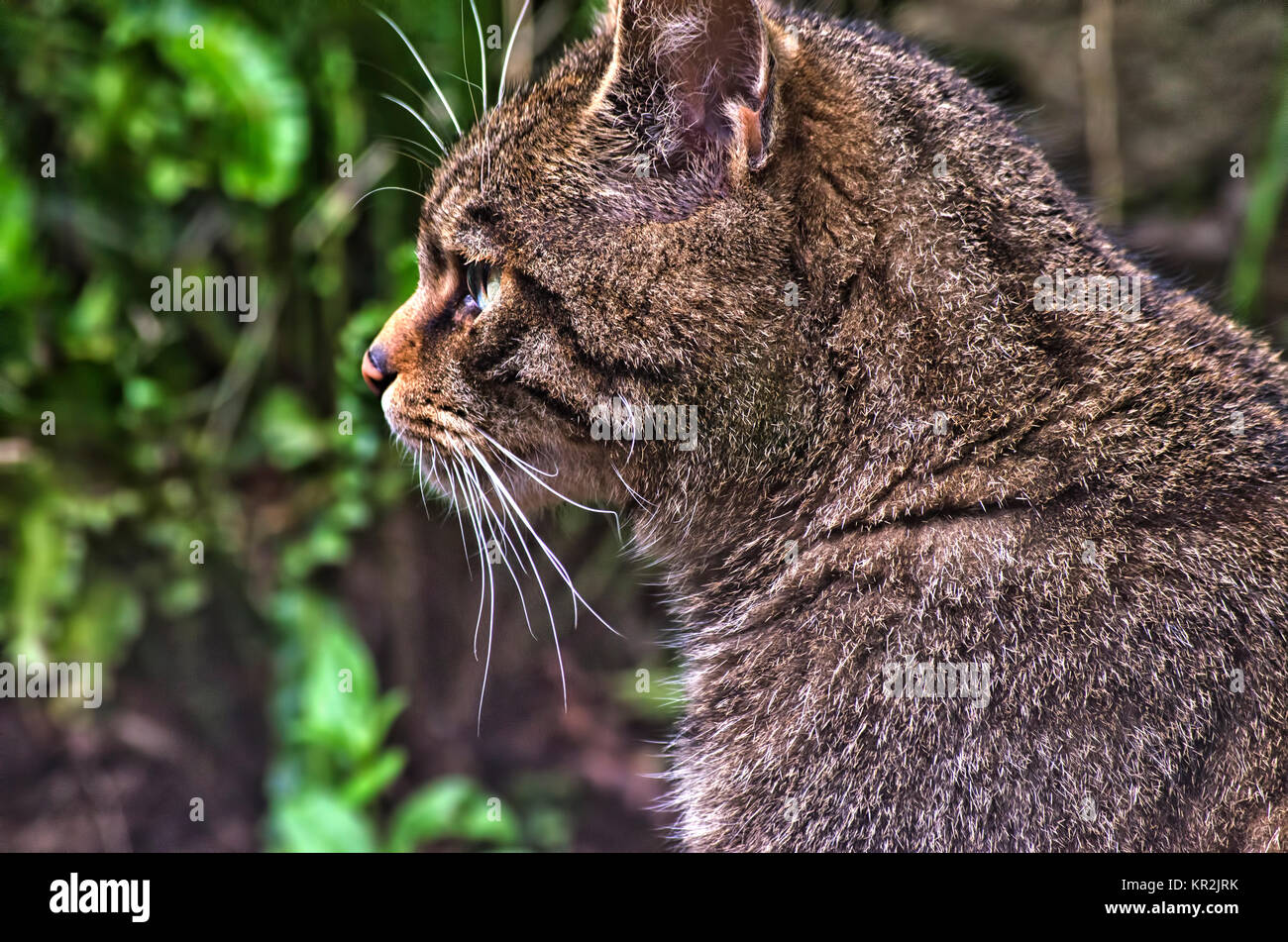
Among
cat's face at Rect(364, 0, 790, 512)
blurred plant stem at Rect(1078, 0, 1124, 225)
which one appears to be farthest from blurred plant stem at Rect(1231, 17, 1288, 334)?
cat's face at Rect(364, 0, 790, 512)

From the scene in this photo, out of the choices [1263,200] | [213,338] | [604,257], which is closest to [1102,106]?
[1263,200]

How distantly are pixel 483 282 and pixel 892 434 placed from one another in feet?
2.49

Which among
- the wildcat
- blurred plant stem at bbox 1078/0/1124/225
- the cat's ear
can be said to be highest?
blurred plant stem at bbox 1078/0/1124/225

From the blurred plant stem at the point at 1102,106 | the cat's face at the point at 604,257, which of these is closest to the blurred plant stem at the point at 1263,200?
the blurred plant stem at the point at 1102,106

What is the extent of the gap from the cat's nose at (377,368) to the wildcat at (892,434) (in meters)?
0.15

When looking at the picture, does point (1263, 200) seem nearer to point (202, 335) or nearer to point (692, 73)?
point (692, 73)

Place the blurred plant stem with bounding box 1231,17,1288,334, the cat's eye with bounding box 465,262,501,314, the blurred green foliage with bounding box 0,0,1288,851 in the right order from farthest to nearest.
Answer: the blurred green foliage with bounding box 0,0,1288,851
the blurred plant stem with bounding box 1231,17,1288,334
the cat's eye with bounding box 465,262,501,314

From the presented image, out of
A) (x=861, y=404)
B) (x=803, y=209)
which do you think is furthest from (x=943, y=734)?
(x=803, y=209)

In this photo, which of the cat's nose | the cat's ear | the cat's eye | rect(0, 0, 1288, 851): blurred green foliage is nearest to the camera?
the cat's ear

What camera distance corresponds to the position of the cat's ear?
5.48 feet

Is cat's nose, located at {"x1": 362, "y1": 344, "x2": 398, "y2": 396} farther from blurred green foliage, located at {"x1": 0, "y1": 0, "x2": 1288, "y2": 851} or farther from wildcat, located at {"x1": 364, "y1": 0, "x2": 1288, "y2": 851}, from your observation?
blurred green foliage, located at {"x1": 0, "y1": 0, "x2": 1288, "y2": 851}

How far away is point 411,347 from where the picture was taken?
6.55 ft

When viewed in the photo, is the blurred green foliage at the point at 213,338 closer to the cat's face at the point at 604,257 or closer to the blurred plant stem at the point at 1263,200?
the blurred plant stem at the point at 1263,200

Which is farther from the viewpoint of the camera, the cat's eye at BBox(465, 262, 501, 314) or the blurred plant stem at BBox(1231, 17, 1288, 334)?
the blurred plant stem at BBox(1231, 17, 1288, 334)
